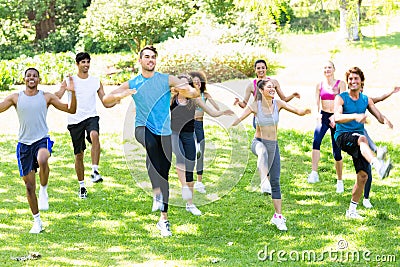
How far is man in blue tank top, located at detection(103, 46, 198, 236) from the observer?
20.0 ft

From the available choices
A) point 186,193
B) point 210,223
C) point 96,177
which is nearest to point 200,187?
point 186,193

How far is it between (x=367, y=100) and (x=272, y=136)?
1.07 metres

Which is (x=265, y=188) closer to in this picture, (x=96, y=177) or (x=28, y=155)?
(x=96, y=177)

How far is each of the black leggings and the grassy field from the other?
56 cm

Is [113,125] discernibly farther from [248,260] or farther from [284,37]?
[284,37]

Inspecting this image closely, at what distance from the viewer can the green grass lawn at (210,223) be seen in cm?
565

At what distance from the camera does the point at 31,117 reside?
21.4 feet

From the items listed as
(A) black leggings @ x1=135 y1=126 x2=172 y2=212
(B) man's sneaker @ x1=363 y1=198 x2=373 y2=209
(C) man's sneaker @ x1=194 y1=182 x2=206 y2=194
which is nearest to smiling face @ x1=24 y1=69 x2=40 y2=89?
(A) black leggings @ x1=135 y1=126 x2=172 y2=212

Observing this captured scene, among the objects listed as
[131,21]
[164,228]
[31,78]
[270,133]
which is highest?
[131,21]

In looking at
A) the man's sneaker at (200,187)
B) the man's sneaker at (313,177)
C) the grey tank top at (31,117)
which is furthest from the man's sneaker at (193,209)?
the man's sneaker at (313,177)

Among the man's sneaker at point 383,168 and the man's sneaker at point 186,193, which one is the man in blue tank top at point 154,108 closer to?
the man's sneaker at point 186,193

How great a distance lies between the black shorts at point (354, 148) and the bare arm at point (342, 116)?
0.25 m

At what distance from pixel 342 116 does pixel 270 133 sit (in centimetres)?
77

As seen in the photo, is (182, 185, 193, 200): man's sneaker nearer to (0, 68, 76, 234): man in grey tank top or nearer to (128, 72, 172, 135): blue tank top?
(128, 72, 172, 135): blue tank top
